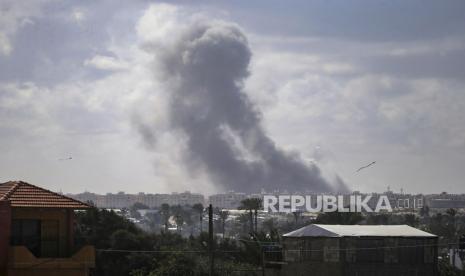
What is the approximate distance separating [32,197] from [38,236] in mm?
2018

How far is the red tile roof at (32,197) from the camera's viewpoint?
3678 centimetres

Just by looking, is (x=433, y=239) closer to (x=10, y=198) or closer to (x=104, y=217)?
(x=10, y=198)

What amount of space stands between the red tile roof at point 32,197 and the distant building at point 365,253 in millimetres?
21515

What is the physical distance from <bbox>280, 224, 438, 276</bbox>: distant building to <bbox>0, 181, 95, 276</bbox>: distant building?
2161 centimetres

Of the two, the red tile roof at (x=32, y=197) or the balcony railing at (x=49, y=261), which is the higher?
the red tile roof at (x=32, y=197)

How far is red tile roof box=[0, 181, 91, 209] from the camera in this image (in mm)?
36781

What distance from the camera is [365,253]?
54.9 m

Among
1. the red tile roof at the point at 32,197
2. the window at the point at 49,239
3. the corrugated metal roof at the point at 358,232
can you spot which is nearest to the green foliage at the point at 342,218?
the corrugated metal roof at the point at 358,232

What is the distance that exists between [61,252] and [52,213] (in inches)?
71.1

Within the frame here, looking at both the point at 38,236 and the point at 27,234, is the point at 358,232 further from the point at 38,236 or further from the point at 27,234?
the point at 27,234

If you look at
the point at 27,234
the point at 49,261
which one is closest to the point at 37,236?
the point at 27,234

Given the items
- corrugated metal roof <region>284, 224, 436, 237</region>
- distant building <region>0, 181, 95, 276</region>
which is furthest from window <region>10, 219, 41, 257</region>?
corrugated metal roof <region>284, 224, 436, 237</region>

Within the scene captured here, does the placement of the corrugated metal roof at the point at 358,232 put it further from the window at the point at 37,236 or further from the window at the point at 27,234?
the window at the point at 27,234

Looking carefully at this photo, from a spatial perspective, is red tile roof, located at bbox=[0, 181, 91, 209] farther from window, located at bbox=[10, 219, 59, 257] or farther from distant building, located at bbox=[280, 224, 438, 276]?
distant building, located at bbox=[280, 224, 438, 276]
